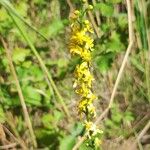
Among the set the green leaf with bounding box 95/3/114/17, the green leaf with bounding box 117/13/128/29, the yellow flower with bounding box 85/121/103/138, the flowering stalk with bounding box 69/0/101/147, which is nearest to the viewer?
the flowering stalk with bounding box 69/0/101/147

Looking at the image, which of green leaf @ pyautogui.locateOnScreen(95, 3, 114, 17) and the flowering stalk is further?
green leaf @ pyautogui.locateOnScreen(95, 3, 114, 17)

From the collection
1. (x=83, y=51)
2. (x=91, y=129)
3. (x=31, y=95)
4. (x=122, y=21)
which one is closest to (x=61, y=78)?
(x=31, y=95)

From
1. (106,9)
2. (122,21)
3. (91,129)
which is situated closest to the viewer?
(91,129)

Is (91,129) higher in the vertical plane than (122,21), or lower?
lower

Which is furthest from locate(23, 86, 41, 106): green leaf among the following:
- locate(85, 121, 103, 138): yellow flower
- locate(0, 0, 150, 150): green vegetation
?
locate(85, 121, 103, 138): yellow flower

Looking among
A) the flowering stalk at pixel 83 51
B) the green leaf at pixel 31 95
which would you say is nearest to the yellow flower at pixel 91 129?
the flowering stalk at pixel 83 51

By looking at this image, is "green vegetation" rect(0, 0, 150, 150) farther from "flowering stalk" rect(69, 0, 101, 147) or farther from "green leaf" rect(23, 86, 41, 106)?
"flowering stalk" rect(69, 0, 101, 147)

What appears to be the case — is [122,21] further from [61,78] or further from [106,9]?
[61,78]

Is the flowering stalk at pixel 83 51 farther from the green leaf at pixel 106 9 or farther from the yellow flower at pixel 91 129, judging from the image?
the green leaf at pixel 106 9

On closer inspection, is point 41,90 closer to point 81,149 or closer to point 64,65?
point 64,65

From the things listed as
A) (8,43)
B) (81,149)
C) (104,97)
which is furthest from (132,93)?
(81,149)
